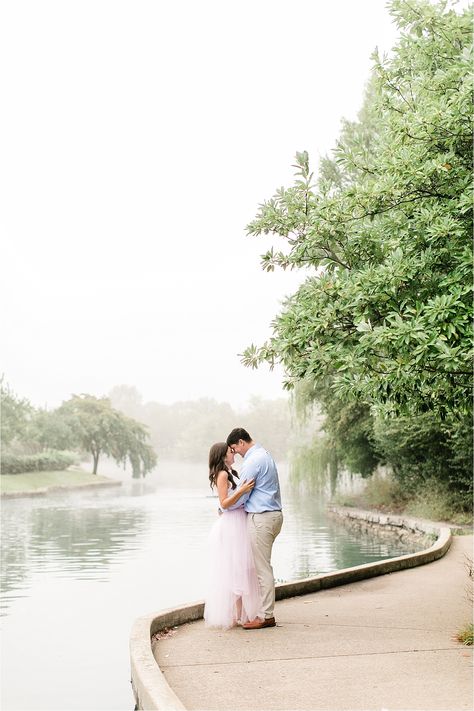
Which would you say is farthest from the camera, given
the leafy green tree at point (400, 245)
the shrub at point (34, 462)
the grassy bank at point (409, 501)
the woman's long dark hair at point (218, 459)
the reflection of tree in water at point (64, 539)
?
the shrub at point (34, 462)

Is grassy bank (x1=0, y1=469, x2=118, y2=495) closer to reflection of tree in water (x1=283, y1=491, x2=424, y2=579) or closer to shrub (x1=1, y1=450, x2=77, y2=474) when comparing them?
shrub (x1=1, y1=450, x2=77, y2=474)

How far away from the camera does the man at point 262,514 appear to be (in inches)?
328

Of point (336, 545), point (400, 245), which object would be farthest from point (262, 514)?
point (336, 545)

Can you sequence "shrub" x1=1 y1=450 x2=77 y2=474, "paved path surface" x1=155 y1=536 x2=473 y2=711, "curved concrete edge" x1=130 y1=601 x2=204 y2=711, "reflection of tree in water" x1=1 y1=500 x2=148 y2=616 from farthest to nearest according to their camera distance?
"shrub" x1=1 y1=450 x2=77 y2=474 < "reflection of tree in water" x1=1 y1=500 x2=148 y2=616 < "paved path surface" x1=155 y1=536 x2=473 y2=711 < "curved concrete edge" x1=130 y1=601 x2=204 y2=711

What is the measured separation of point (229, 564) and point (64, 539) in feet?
63.2

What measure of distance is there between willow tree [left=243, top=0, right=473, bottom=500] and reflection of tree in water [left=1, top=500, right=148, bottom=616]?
1033 cm

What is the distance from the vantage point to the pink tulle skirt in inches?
330

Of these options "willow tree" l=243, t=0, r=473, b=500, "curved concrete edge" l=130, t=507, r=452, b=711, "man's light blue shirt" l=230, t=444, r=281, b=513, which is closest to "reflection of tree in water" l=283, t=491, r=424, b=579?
"curved concrete edge" l=130, t=507, r=452, b=711

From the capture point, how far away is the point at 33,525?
3177 centimetres

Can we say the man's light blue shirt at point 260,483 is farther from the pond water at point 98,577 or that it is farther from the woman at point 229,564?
the pond water at point 98,577

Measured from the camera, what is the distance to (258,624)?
328 inches

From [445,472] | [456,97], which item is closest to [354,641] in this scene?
[456,97]

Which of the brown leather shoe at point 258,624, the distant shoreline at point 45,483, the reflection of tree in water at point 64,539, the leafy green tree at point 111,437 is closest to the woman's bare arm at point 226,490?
the brown leather shoe at point 258,624

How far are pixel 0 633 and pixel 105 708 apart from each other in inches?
171
